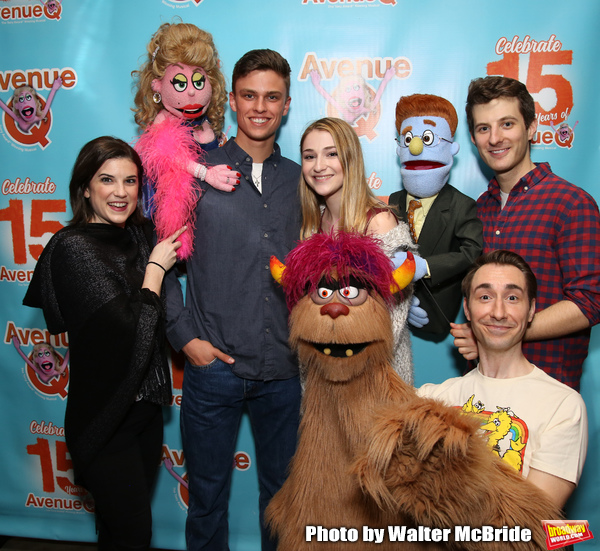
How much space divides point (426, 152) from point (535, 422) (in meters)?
1.09

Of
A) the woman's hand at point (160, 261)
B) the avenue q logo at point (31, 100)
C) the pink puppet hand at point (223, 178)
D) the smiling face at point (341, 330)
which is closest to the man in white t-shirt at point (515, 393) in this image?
the smiling face at point (341, 330)

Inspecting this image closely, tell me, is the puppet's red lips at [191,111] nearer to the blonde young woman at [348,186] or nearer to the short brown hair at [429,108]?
the blonde young woman at [348,186]

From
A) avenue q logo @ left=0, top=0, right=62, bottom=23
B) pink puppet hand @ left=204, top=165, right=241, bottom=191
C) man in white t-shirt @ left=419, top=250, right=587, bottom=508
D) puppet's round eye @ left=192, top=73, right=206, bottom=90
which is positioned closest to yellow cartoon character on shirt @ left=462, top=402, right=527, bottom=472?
man in white t-shirt @ left=419, top=250, right=587, bottom=508

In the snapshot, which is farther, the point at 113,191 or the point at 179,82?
the point at 179,82

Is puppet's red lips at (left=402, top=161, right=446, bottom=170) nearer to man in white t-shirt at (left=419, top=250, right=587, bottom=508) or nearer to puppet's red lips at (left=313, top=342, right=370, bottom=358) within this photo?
man in white t-shirt at (left=419, top=250, right=587, bottom=508)

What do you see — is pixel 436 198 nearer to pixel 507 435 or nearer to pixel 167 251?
pixel 507 435

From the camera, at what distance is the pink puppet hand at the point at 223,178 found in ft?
6.67

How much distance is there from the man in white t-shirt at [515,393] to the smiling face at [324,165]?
2.01 ft

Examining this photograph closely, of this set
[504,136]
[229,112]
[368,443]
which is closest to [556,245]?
[504,136]

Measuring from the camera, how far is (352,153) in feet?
6.36

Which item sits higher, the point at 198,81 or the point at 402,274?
the point at 198,81

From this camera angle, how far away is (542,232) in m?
1.92

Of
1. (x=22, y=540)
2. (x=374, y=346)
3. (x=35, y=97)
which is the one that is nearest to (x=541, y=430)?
(x=374, y=346)

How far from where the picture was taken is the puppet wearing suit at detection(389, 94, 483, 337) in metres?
2.03
